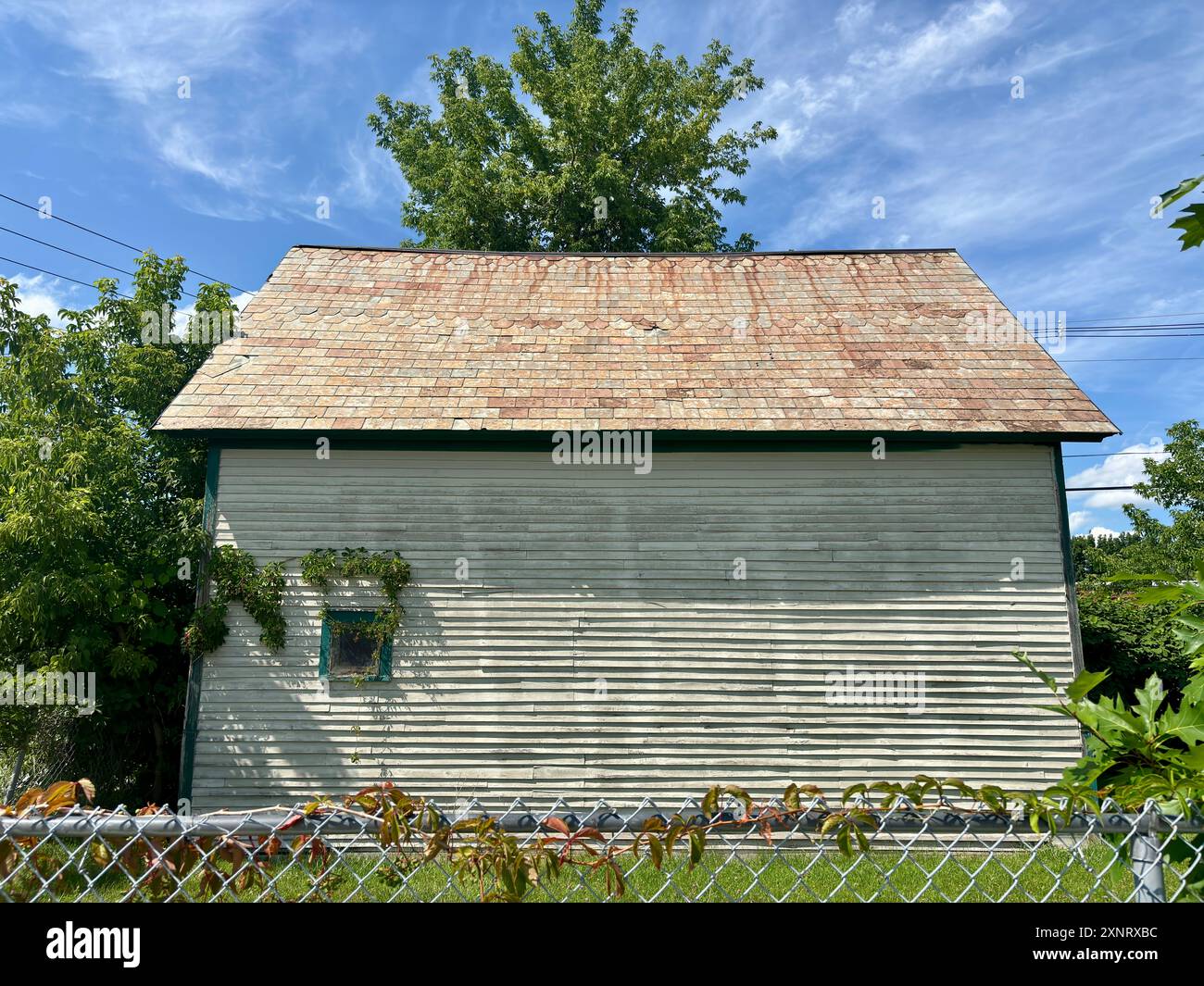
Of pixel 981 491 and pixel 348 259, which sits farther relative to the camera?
pixel 348 259

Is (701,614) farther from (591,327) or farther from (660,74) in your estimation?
(660,74)

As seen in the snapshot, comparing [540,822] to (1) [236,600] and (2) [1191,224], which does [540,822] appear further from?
(1) [236,600]

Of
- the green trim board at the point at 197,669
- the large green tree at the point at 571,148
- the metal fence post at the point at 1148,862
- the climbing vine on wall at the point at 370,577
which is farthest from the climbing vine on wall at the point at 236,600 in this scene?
the large green tree at the point at 571,148

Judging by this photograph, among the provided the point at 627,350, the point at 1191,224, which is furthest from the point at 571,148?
the point at 1191,224

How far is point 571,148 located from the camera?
20828mm

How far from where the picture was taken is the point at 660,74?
72.6 ft

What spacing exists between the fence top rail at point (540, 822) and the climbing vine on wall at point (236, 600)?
6334 mm

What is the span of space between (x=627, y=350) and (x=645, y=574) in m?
3.12

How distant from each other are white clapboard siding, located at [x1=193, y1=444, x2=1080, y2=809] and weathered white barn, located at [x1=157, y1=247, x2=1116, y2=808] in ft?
0.09

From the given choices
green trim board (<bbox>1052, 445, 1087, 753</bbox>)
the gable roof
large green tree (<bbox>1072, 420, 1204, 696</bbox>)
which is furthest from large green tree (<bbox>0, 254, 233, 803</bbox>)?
large green tree (<bbox>1072, 420, 1204, 696</bbox>)

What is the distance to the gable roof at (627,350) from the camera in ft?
28.8
